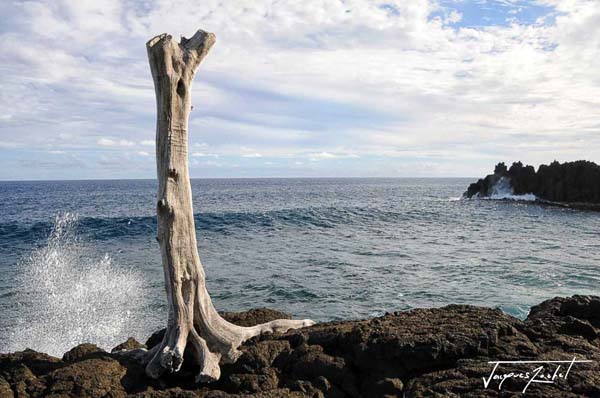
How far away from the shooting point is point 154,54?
18.9 feet

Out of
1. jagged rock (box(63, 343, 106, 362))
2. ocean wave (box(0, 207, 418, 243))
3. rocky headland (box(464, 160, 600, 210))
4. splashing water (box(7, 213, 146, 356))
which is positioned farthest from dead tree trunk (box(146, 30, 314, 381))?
rocky headland (box(464, 160, 600, 210))

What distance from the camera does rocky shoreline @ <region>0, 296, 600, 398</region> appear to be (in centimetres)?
482

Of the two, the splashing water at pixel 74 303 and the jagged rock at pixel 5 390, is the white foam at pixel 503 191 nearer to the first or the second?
the splashing water at pixel 74 303

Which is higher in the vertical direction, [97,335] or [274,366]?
[274,366]

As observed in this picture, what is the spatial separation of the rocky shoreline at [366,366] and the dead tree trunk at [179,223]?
346 mm

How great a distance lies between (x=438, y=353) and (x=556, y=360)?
1.21 m

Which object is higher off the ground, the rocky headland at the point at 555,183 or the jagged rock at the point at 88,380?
the rocky headland at the point at 555,183

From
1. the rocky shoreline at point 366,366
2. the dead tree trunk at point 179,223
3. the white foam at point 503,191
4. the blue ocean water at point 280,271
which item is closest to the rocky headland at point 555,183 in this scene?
the white foam at point 503,191

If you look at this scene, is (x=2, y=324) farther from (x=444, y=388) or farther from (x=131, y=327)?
(x=444, y=388)

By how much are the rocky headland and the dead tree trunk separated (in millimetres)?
48372

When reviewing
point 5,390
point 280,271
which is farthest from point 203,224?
point 5,390

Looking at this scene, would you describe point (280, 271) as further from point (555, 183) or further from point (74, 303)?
point (555, 183)

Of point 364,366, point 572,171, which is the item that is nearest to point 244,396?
point 364,366

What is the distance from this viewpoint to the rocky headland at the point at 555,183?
48938 mm
